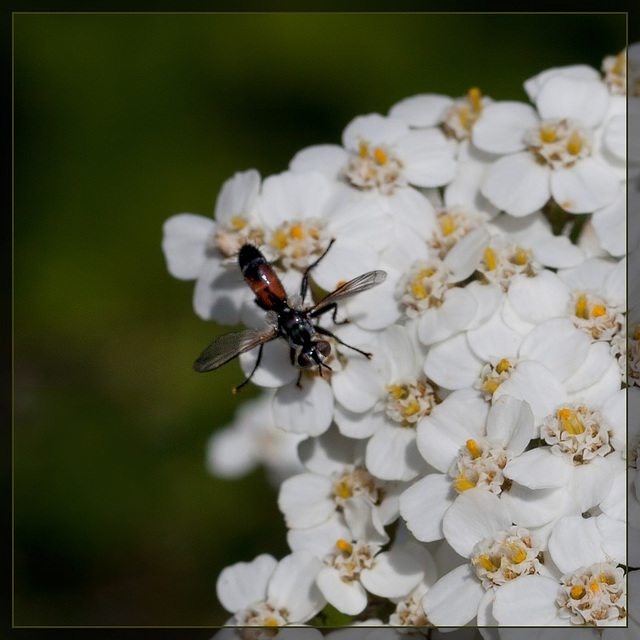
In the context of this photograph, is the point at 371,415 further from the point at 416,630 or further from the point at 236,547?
the point at 236,547

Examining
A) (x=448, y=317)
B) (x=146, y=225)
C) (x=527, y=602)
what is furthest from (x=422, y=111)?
(x=146, y=225)

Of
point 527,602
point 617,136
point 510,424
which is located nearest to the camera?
point 527,602

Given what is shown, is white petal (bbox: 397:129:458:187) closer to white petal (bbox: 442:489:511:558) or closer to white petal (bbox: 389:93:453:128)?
white petal (bbox: 389:93:453:128)

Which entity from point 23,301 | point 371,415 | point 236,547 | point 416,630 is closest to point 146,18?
point 23,301

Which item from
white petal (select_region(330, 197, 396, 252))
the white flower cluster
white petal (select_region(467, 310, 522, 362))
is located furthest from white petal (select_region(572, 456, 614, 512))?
white petal (select_region(330, 197, 396, 252))

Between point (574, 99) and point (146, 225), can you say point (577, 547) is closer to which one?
point (574, 99)

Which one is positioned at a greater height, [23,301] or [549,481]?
[23,301]
